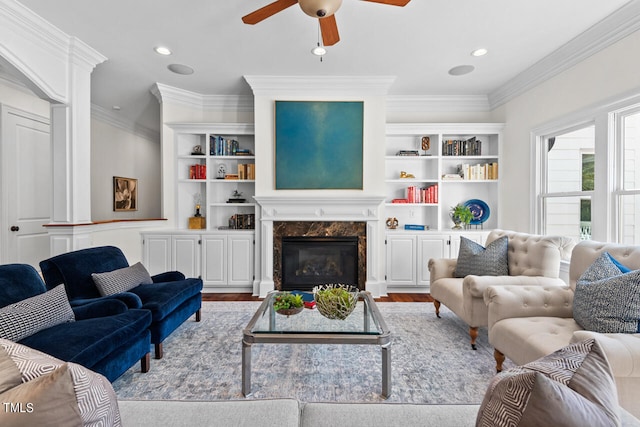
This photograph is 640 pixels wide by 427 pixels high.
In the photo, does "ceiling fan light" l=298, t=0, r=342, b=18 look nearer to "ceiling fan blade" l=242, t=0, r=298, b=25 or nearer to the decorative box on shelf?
"ceiling fan blade" l=242, t=0, r=298, b=25

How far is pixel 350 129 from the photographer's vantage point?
4.05m

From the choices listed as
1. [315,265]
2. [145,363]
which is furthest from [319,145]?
[145,363]

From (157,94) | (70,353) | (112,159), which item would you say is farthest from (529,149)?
(112,159)

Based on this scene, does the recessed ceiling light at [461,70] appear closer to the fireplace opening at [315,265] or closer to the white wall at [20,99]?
the fireplace opening at [315,265]

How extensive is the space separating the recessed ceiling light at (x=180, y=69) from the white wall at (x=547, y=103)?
4022 millimetres

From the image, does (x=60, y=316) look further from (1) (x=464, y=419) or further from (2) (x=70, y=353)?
(1) (x=464, y=419)

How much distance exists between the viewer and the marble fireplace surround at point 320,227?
4.04m

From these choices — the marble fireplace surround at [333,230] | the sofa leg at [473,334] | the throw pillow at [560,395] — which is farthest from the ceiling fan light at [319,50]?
the throw pillow at [560,395]

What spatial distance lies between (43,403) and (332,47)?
3.38 metres

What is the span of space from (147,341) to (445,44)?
3612 mm

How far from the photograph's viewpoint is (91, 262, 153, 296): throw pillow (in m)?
2.37

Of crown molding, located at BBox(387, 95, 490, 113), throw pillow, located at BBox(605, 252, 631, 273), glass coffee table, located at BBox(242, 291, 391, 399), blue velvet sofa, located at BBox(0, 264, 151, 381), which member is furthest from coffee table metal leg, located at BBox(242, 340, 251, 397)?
crown molding, located at BBox(387, 95, 490, 113)

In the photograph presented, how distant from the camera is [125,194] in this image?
18.7 feet

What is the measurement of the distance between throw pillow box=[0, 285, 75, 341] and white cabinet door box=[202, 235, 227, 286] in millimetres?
2251
